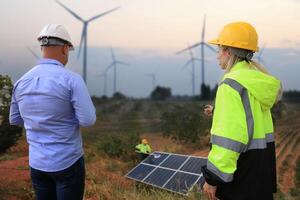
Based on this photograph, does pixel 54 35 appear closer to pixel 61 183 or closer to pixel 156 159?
pixel 61 183

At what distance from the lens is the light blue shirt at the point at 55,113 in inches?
164

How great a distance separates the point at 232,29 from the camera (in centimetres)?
402

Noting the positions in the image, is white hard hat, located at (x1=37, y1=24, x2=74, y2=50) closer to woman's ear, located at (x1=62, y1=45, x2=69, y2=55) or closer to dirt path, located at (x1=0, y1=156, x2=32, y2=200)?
woman's ear, located at (x1=62, y1=45, x2=69, y2=55)

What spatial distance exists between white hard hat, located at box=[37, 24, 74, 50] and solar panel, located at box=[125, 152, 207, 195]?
3409 mm

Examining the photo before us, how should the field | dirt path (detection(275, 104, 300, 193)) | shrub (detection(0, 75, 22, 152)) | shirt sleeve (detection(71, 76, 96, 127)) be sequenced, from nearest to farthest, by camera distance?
1. shirt sleeve (detection(71, 76, 96, 127))
2. the field
3. shrub (detection(0, 75, 22, 152))
4. dirt path (detection(275, 104, 300, 193))

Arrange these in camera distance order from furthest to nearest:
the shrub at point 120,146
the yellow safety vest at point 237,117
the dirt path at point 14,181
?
the shrub at point 120,146 → the dirt path at point 14,181 → the yellow safety vest at point 237,117

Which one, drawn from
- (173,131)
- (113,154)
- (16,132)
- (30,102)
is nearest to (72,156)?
(30,102)

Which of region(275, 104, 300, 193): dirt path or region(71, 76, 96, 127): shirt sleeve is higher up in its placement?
region(71, 76, 96, 127): shirt sleeve

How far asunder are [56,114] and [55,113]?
11mm

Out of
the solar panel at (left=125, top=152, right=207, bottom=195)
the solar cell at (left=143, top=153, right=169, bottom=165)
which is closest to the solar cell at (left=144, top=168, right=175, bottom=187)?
the solar panel at (left=125, top=152, right=207, bottom=195)

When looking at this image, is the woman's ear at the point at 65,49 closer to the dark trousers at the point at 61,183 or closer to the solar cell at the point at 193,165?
the dark trousers at the point at 61,183

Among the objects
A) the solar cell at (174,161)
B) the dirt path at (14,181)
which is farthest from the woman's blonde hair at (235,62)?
the dirt path at (14,181)

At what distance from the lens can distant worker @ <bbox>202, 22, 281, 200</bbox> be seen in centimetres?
368

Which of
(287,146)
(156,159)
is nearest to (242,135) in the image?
(156,159)
